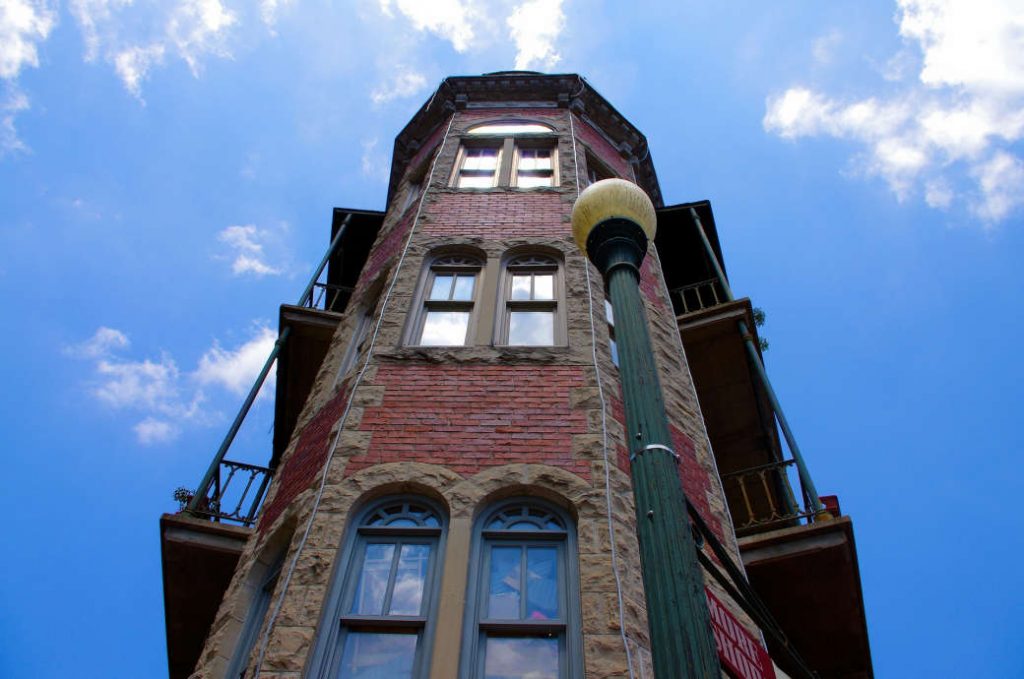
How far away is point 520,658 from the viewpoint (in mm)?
5254

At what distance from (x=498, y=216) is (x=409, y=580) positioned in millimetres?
6665

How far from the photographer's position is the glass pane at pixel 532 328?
869 centimetres

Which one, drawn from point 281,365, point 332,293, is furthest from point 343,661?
point 332,293

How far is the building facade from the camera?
5.37 metres

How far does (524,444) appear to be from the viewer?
6.92m

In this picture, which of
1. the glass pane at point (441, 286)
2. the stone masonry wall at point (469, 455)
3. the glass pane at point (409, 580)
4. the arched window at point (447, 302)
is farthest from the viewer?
the glass pane at point (441, 286)

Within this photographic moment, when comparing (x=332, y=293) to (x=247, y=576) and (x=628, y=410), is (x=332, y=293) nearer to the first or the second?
(x=247, y=576)

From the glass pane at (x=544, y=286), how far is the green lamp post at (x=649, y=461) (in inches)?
209

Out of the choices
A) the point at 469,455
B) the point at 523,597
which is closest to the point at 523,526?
the point at 523,597

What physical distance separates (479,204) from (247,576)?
22.5 feet

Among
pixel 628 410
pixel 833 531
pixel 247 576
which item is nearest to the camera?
pixel 628 410

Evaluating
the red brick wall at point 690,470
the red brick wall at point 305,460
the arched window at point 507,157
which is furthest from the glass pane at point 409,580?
the arched window at point 507,157

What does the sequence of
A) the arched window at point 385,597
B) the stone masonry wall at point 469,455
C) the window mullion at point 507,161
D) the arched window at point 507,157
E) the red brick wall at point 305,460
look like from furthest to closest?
the arched window at point 507,157 < the window mullion at point 507,161 < the red brick wall at point 305,460 < the stone masonry wall at point 469,455 < the arched window at point 385,597

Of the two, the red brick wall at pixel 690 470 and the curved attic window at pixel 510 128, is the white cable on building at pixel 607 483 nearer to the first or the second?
the red brick wall at pixel 690 470
